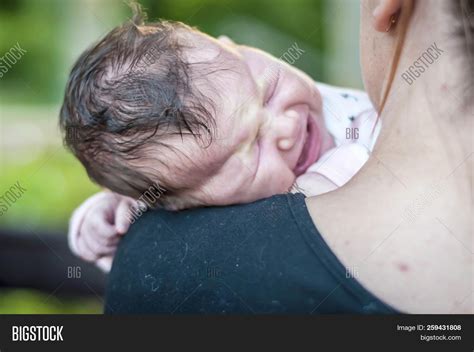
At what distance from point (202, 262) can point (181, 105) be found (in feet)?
1.03

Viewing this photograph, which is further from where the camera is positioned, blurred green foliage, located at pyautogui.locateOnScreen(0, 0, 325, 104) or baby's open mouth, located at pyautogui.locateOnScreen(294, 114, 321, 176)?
blurred green foliage, located at pyautogui.locateOnScreen(0, 0, 325, 104)

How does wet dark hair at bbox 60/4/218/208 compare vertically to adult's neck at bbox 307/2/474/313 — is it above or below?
above

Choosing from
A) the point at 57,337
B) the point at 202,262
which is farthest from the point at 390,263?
the point at 57,337

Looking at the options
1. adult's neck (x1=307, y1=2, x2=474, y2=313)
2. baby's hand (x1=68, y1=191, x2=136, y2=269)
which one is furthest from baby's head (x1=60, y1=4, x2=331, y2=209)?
adult's neck (x1=307, y1=2, x2=474, y2=313)

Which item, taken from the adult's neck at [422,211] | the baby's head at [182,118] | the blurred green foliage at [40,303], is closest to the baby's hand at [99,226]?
the baby's head at [182,118]

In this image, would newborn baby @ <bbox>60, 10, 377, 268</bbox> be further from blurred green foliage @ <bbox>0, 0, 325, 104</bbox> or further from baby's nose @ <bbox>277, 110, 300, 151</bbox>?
blurred green foliage @ <bbox>0, 0, 325, 104</bbox>

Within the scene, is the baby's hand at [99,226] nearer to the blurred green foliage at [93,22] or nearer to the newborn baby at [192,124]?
the newborn baby at [192,124]

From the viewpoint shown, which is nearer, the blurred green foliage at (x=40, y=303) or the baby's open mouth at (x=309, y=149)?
the baby's open mouth at (x=309, y=149)

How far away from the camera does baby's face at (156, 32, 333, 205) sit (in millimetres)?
1354

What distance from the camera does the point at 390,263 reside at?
1.02 metres

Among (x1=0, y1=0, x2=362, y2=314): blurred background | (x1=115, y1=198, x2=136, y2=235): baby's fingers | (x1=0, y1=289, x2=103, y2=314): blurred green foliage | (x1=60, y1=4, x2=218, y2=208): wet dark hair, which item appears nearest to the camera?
(x1=60, y1=4, x2=218, y2=208): wet dark hair

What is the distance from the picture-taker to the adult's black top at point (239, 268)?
1.04 metres

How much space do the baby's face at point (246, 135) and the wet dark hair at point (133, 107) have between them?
26 mm

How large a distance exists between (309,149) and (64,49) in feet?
9.20
